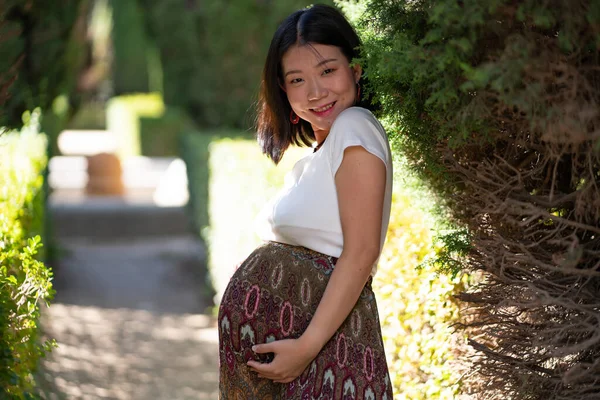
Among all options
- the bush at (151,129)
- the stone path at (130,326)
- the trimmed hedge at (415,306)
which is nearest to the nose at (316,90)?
the trimmed hedge at (415,306)

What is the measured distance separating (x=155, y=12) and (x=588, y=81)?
1311cm

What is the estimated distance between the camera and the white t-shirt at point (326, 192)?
2100 mm

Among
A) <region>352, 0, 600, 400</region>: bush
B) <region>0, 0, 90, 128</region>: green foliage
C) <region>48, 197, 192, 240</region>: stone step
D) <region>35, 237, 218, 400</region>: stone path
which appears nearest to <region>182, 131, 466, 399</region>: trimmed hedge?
<region>352, 0, 600, 400</region>: bush

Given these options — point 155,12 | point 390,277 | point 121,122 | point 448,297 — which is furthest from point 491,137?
point 121,122

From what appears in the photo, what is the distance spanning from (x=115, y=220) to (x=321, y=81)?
35.4 feet

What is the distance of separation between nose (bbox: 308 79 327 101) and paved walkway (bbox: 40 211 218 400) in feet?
9.77

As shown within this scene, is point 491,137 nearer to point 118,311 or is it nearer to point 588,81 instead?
point 588,81

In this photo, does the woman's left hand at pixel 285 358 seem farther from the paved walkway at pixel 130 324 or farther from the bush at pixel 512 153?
the paved walkway at pixel 130 324

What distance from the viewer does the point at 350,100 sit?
2.34m

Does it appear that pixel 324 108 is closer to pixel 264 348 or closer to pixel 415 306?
pixel 264 348

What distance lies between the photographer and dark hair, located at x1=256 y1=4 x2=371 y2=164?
2309mm

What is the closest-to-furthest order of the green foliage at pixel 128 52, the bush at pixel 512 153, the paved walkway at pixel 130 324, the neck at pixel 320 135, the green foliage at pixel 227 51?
the bush at pixel 512 153 → the neck at pixel 320 135 → the paved walkway at pixel 130 324 → the green foliage at pixel 227 51 → the green foliage at pixel 128 52

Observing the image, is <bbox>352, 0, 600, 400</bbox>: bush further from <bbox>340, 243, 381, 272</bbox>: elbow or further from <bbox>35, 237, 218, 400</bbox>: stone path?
<bbox>35, 237, 218, 400</bbox>: stone path

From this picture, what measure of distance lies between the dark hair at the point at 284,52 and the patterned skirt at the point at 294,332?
1.67 feet
